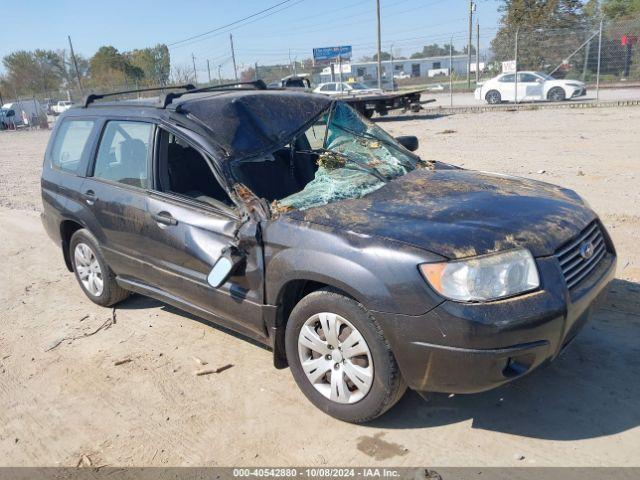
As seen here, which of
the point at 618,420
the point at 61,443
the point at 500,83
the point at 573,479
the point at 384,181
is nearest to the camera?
the point at 573,479

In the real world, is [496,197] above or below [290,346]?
above

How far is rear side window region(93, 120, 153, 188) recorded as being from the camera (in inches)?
167

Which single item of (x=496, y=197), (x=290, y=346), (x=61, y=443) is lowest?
(x=61, y=443)

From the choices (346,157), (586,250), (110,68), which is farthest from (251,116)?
(110,68)

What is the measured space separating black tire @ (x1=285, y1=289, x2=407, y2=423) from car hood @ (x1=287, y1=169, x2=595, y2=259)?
41 cm

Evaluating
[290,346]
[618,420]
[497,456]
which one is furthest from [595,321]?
[290,346]

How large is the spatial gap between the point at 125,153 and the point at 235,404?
222cm

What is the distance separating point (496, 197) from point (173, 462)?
2430mm

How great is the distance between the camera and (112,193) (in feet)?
14.7

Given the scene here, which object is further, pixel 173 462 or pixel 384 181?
pixel 384 181

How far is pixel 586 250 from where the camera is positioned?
3.19 m

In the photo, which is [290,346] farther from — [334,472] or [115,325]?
[115,325]

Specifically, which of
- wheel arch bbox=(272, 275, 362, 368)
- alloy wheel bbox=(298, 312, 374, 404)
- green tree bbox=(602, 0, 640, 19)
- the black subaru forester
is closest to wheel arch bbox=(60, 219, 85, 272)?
the black subaru forester

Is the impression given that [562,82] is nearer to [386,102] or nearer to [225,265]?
[386,102]
